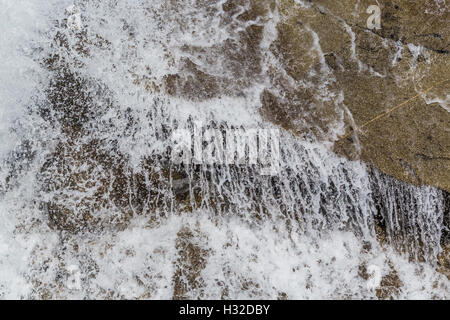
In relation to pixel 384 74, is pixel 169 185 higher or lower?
lower

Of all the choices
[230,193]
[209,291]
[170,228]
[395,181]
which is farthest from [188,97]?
[395,181]

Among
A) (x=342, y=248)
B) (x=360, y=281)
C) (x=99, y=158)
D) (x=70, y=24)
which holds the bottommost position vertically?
(x=360, y=281)

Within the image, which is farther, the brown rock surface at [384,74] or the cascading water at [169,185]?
the cascading water at [169,185]

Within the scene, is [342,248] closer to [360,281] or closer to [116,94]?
[360,281]

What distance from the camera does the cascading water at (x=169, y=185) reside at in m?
4.89

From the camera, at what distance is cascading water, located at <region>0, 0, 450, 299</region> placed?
193 inches

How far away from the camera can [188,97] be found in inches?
200

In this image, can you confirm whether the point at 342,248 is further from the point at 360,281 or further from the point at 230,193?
the point at 230,193

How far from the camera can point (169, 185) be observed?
505 cm

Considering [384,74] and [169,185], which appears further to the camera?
[169,185]

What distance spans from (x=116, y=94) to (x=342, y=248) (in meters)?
4.09

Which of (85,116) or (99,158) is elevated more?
(85,116)

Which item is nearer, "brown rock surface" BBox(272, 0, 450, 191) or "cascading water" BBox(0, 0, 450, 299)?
"brown rock surface" BBox(272, 0, 450, 191)
